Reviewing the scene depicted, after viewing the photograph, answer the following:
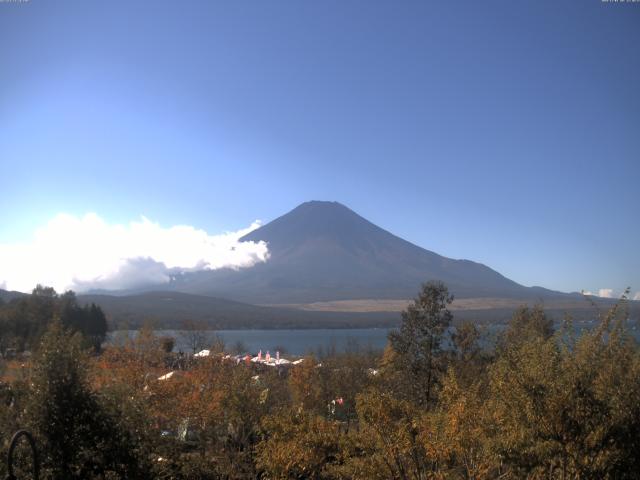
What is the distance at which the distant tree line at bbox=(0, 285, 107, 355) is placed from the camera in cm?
4801

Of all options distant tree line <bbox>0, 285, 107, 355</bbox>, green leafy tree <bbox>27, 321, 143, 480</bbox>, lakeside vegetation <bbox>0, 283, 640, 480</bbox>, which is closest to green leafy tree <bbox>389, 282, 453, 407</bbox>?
lakeside vegetation <bbox>0, 283, 640, 480</bbox>

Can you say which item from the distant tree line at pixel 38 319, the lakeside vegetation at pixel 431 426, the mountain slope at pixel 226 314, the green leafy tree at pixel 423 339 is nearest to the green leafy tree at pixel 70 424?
the lakeside vegetation at pixel 431 426

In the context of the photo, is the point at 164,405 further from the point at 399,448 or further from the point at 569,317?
the point at 569,317

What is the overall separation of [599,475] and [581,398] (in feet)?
3.26

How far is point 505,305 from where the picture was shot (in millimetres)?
188875

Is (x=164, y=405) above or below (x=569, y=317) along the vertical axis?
below

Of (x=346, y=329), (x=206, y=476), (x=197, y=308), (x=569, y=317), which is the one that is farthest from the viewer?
(x=197, y=308)

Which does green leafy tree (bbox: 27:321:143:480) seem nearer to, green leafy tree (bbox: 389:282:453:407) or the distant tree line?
green leafy tree (bbox: 389:282:453:407)

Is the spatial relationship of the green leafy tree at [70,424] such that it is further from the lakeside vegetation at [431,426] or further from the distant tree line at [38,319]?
the distant tree line at [38,319]

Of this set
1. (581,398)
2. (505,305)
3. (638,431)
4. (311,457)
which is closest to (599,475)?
(581,398)

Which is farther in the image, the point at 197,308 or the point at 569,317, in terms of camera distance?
the point at 197,308

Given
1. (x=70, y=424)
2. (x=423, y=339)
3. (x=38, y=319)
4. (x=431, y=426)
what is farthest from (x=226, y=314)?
(x=431, y=426)

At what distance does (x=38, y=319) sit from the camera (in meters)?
50.7

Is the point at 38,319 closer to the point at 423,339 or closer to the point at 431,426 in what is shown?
the point at 423,339
